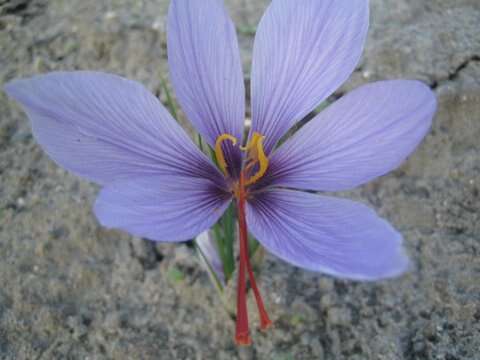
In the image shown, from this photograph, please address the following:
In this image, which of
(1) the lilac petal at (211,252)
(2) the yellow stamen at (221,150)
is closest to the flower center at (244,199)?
(2) the yellow stamen at (221,150)

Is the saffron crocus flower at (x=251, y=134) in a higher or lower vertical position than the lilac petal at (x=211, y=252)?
higher

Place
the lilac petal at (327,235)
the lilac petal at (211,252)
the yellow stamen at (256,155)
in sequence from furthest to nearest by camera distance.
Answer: the lilac petal at (211,252)
the yellow stamen at (256,155)
the lilac petal at (327,235)

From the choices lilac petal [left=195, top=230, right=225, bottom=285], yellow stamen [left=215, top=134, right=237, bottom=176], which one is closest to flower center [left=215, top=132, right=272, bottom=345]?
yellow stamen [left=215, top=134, right=237, bottom=176]

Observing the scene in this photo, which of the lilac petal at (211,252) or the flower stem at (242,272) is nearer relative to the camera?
the flower stem at (242,272)

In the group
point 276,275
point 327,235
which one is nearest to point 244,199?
point 327,235

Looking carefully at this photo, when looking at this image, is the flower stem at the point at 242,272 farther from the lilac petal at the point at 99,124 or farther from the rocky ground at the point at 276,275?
the rocky ground at the point at 276,275

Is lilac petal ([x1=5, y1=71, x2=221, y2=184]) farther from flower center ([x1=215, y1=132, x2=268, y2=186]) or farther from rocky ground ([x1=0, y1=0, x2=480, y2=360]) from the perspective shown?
rocky ground ([x1=0, y1=0, x2=480, y2=360])

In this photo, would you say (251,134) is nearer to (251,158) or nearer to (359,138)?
(251,158)

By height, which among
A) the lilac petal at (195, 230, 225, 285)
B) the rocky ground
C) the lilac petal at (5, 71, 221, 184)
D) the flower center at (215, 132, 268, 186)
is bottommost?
the rocky ground
